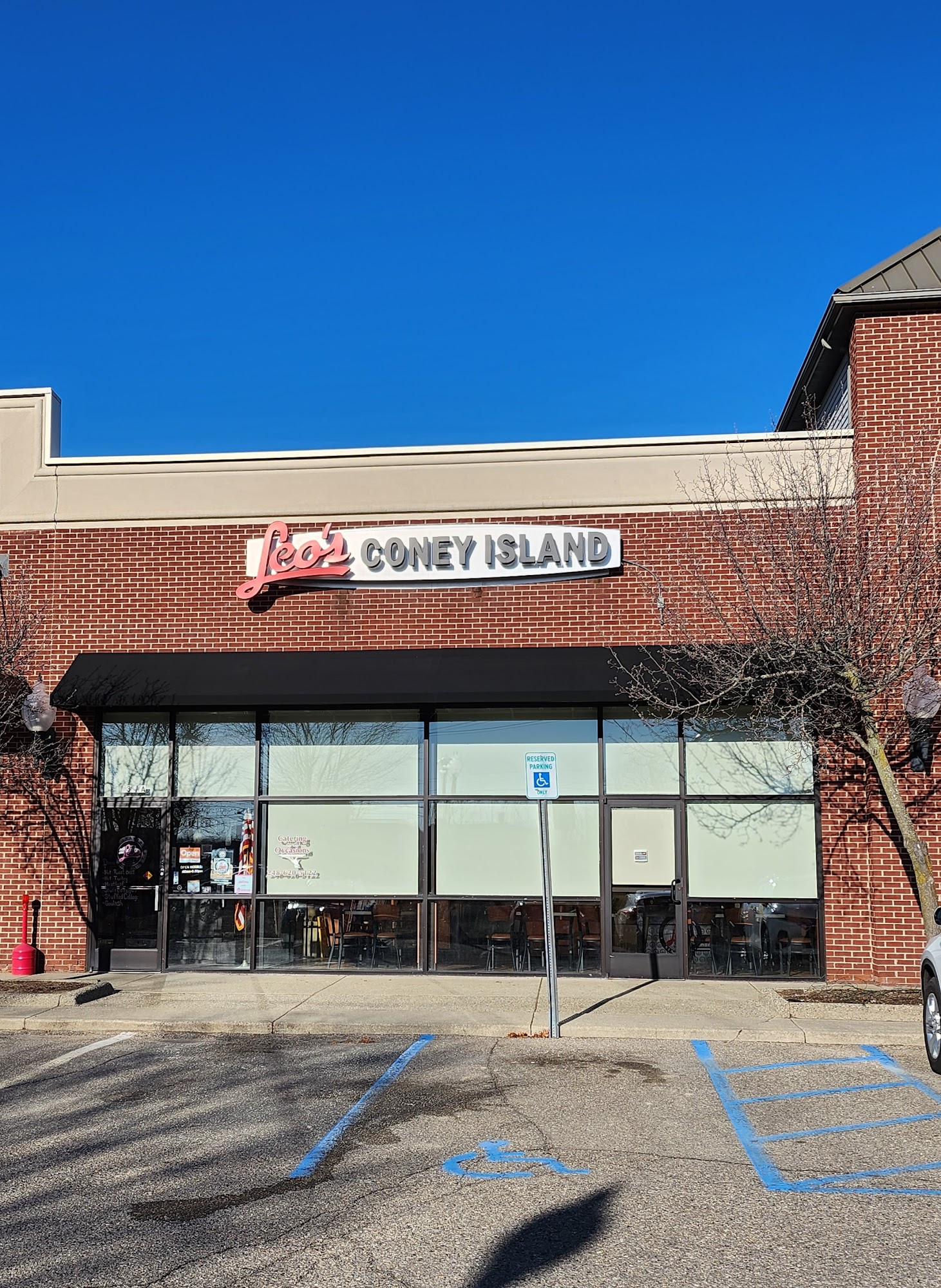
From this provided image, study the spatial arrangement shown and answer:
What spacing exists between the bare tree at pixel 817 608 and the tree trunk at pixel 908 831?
2cm

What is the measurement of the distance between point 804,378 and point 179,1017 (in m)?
12.7

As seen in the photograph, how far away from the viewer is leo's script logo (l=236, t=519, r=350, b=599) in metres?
16.2

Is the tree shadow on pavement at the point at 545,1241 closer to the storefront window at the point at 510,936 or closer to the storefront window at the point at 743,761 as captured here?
the storefront window at the point at 510,936

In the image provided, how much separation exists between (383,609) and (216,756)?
10.0 feet

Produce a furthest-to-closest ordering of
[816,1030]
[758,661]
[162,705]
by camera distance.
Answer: [162,705] < [758,661] < [816,1030]

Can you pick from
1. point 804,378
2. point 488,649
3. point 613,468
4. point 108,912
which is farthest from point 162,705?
point 804,378

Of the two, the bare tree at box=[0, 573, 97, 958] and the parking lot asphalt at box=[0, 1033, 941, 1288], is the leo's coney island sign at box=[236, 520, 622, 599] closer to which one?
the bare tree at box=[0, 573, 97, 958]

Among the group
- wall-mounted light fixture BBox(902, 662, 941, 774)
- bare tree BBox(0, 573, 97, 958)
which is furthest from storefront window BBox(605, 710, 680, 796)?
bare tree BBox(0, 573, 97, 958)

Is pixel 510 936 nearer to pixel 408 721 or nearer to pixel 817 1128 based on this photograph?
pixel 408 721

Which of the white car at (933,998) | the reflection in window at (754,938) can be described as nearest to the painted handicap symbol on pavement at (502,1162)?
the white car at (933,998)

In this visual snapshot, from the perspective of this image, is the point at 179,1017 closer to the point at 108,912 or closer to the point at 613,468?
the point at 108,912

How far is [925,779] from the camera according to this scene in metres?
14.6

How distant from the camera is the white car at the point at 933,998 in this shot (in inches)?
387

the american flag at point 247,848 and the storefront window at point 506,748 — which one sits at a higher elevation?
the storefront window at point 506,748
